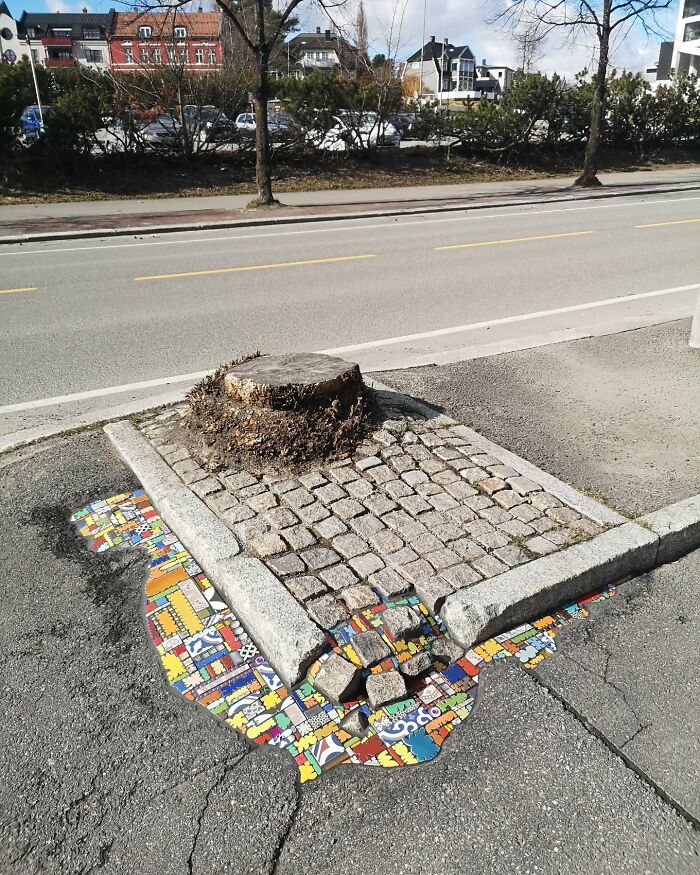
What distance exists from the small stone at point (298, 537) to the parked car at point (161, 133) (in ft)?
65.2

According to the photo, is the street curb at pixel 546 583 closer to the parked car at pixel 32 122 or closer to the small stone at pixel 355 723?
the small stone at pixel 355 723

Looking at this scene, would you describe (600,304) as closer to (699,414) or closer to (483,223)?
(699,414)

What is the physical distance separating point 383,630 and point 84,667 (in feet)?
4.18

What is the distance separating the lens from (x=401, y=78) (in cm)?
2391

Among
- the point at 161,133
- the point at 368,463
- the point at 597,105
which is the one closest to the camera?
the point at 368,463

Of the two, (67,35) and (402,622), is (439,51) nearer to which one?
(67,35)

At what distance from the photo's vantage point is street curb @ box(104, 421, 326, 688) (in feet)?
9.63

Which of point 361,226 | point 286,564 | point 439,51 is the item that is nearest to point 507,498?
point 286,564

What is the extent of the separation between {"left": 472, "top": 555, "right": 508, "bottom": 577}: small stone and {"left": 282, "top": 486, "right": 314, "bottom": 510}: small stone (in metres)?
1.02

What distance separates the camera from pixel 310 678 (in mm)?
2883

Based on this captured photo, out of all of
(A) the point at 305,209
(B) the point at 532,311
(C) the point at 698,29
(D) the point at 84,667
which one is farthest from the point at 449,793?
(C) the point at 698,29

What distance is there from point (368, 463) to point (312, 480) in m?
0.38

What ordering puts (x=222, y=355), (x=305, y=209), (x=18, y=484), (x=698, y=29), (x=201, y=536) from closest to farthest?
1. (x=201, y=536)
2. (x=18, y=484)
3. (x=222, y=355)
4. (x=305, y=209)
5. (x=698, y=29)

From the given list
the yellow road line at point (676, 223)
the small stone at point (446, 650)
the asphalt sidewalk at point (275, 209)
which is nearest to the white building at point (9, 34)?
the asphalt sidewalk at point (275, 209)
